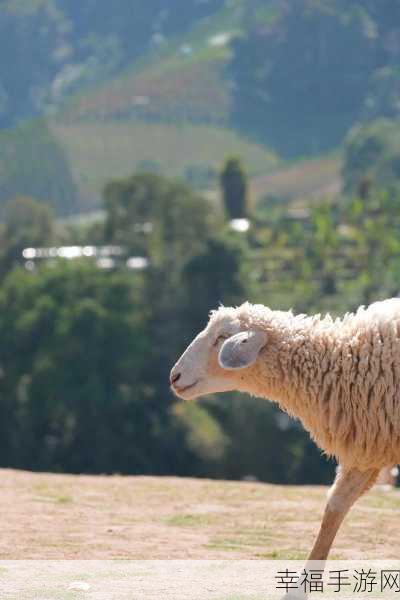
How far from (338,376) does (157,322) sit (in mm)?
68214

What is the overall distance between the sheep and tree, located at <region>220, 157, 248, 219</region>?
361 ft

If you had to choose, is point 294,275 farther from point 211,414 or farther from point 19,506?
point 19,506

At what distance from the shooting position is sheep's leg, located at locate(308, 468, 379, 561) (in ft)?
37.8

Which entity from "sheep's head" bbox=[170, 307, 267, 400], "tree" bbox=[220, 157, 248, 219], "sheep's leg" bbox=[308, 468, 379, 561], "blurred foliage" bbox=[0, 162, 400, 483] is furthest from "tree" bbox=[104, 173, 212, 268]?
"sheep's leg" bbox=[308, 468, 379, 561]

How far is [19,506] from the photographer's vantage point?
1510 centimetres

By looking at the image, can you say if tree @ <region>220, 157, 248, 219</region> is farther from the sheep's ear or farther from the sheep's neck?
the sheep's ear

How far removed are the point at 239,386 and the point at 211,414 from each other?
55520mm

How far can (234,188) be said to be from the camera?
125188mm

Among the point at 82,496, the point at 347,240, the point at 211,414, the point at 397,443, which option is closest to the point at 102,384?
the point at 211,414

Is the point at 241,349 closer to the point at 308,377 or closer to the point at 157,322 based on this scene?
the point at 308,377

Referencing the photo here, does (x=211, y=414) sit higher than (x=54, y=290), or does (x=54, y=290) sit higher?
(x=54, y=290)

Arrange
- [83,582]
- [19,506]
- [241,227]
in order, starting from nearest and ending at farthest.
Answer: [83,582] < [19,506] < [241,227]

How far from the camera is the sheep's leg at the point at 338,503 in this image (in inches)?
454

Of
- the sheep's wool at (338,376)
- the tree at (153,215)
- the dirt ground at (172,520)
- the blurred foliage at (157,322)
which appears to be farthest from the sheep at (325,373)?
the tree at (153,215)
